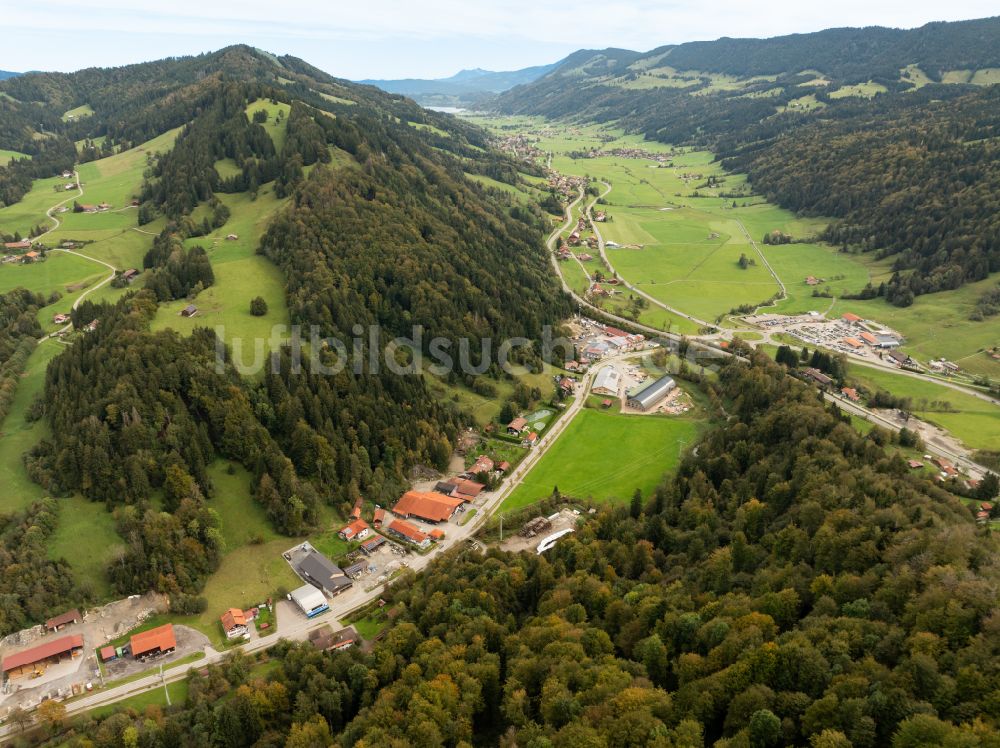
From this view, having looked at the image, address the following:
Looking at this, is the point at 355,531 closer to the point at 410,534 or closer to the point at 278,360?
the point at 410,534

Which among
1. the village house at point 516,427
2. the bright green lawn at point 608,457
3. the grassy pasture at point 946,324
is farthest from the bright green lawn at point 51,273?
the grassy pasture at point 946,324

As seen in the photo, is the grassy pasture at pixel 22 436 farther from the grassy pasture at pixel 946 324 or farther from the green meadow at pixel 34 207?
the grassy pasture at pixel 946 324

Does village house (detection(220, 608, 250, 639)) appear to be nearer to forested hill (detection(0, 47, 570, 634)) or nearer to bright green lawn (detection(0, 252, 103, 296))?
forested hill (detection(0, 47, 570, 634))

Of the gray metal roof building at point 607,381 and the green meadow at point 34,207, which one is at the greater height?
the green meadow at point 34,207

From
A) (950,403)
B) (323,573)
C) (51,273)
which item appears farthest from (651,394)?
(51,273)

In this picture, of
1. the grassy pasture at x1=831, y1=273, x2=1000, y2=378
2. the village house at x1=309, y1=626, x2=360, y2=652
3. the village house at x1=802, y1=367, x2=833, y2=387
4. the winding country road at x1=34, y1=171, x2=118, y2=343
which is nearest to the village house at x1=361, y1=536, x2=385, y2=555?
the village house at x1=309, y1=626, x2=360, y2=652

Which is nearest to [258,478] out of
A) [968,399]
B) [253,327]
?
[253,327]
